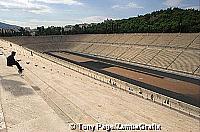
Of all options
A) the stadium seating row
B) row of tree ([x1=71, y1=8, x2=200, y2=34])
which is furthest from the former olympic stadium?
row of tree ([x1=71, y1=8, x2=200, y2=34])

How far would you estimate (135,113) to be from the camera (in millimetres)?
10289

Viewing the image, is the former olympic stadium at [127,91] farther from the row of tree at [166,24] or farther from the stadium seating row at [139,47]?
the row of tree at [166,24]

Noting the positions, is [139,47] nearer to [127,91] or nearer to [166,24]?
[166,24]

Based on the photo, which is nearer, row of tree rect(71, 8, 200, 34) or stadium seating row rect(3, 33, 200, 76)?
stadium seating row rect(3, 33, 200, 76)

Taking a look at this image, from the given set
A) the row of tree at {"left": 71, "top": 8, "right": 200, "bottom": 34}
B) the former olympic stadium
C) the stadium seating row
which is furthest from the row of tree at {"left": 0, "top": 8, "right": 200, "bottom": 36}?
the former olympic stadium

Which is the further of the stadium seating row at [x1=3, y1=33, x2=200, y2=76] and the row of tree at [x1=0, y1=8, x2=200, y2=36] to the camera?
the row of tree at [x1=0, y1=8, x2=200, y2=36]

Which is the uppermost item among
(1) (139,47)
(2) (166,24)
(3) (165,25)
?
(2) (166,24)

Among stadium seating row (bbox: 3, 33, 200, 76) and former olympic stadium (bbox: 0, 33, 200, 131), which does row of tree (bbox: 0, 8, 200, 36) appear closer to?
stadium seating row (bbox: 3, 33, 200, 76)

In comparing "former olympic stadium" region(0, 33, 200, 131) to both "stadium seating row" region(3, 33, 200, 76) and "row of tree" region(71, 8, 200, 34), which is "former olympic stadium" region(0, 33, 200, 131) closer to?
"stadium seating row" region(3, 33, 200, 76)

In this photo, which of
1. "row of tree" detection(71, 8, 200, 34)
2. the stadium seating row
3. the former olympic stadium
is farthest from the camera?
"row of tree" detection(71, 8, 200, 34)

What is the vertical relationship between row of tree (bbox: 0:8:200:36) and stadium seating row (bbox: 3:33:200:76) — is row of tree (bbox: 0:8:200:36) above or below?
above

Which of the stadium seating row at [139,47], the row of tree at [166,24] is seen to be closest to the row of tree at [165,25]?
the row of tree at [166,24]

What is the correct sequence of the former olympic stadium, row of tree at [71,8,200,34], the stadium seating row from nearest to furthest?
the former olympic stadium → the stadium seating row → row of tree at [71,8,200,34]

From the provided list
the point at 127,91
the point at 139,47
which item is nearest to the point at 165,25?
the point at 139,47
